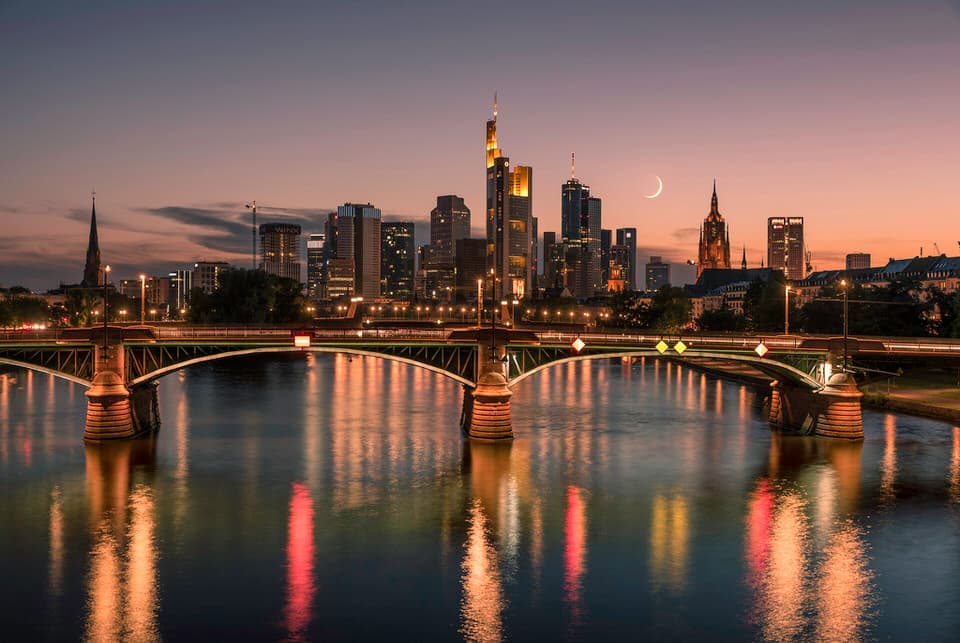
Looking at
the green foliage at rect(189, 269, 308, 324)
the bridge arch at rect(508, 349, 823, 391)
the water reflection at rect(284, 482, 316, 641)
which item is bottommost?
the water reflection at rect(284, 482, 316, 641)

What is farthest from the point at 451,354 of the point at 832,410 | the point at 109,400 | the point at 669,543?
the point at 832,410

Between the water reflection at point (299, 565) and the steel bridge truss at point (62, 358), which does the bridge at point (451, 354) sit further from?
the water reflection at point (299, 565)

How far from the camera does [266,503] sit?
174 ft

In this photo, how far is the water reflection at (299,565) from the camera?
3559 cm

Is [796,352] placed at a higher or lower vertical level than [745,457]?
higher

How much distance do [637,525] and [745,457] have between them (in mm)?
21891

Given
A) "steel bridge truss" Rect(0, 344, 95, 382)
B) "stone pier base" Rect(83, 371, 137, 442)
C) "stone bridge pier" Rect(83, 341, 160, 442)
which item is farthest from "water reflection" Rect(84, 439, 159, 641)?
"steel bridge truss" Rect(0, 344, 95, 382)

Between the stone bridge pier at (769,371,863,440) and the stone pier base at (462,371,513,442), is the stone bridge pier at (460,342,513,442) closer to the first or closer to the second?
the stone pier base at (462,371,513,442)

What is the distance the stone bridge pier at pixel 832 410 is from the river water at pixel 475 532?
6.21 feet

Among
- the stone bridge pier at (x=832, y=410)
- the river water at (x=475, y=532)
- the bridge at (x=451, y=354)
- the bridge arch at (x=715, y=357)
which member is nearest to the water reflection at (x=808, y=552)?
the river water at (x=475, y=532)

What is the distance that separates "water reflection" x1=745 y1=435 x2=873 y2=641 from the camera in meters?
35.6

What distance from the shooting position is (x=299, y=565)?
138ft

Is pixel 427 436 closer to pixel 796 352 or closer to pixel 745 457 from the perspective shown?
pixel 745 457

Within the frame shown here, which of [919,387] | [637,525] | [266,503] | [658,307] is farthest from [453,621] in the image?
[658,307]
